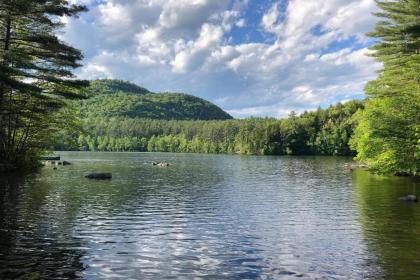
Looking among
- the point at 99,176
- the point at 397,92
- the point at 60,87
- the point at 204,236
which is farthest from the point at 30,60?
the point at 397,92

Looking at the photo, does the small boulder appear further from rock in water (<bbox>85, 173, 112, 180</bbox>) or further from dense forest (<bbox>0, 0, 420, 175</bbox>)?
dense forest (<bbox>0, 0, 420, 175</bbox>)

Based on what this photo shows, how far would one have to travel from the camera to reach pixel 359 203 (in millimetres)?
33875

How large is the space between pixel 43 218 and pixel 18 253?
8.32 m

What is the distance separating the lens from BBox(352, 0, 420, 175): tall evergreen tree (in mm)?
50094

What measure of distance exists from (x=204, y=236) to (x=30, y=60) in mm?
30303

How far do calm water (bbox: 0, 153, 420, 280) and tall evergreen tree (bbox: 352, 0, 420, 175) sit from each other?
1605 cm

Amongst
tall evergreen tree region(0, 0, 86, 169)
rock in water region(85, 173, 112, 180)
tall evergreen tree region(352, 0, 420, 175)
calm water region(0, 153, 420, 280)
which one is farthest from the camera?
rock in water region(85, 173, 112, 180)

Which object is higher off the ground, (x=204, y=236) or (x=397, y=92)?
(x=397, y=92)

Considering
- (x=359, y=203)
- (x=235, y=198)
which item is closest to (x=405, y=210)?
(x=359, y=203)

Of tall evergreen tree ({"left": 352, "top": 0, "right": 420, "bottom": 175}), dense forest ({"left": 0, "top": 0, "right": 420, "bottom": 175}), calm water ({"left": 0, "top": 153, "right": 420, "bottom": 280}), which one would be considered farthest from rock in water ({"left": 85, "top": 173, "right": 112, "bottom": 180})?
tall evergreen tree ({"left": 352, "top": 0, "right": 420, "bottom": 175})

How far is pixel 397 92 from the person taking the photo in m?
55.7

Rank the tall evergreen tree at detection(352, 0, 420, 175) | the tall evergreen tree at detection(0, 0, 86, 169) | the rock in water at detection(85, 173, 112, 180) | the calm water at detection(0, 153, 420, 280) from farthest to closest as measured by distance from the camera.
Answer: the rock in water at detection(85, 173, 112, 180) < the tall evergreen tree at detection(352, 0, 420, 175) < the tall evergreen tree at detection(0, 0, 86, 169) < the calm water at detection(0, 153, 420, 280)

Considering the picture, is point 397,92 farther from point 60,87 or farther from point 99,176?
point 60,87

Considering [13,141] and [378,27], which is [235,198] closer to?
[13,141]
